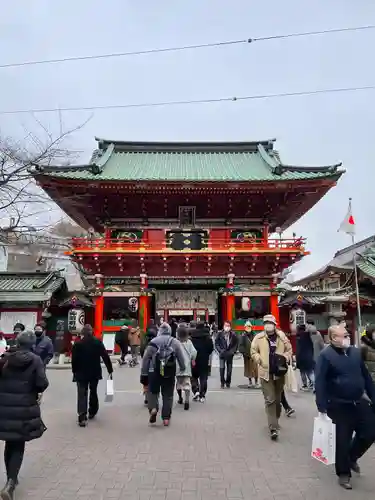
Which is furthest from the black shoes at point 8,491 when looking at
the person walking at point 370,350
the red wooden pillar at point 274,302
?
the red wooden pillar at point 274,302

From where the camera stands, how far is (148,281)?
21.0 metres

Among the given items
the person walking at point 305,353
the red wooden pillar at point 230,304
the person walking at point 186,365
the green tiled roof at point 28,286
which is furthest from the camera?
the red wooden pillar at point 230,304

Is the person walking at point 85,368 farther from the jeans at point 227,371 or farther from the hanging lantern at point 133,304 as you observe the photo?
the hanging lantern at point 133,304

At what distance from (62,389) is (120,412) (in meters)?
3.40

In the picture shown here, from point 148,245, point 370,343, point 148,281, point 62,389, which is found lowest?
point 62,389

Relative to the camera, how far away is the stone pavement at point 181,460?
4395 millimetres

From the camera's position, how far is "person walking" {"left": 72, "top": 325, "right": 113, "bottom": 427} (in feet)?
23.7

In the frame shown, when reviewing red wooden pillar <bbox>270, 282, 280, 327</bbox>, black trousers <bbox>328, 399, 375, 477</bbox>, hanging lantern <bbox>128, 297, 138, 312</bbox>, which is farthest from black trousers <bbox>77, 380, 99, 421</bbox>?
red wooden pillar <bbox>270, 282, 280, 327</bbox>

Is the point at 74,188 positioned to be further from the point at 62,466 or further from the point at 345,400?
the point at 345,400

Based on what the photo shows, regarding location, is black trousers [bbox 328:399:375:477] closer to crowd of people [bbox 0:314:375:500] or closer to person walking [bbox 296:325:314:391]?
crowd of people [bbox 0:314:375:500]

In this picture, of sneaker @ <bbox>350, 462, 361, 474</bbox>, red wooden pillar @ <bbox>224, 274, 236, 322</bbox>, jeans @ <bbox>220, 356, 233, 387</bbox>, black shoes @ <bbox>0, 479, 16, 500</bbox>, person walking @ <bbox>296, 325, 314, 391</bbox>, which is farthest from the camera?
red wooden pillar @ <bbox>224, 274, 236, 322</bbox>

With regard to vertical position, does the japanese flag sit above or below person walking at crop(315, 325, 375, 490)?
above

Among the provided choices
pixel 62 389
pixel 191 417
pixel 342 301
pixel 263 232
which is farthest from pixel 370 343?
pixel 263 232

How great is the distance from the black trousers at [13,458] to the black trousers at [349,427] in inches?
140
